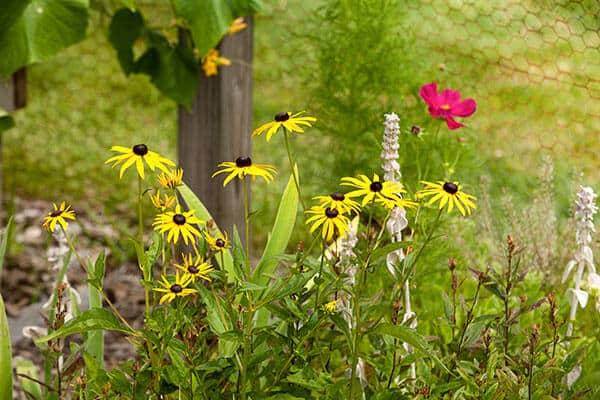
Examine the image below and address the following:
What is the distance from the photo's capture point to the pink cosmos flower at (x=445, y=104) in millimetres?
1502

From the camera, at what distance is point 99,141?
395 cm

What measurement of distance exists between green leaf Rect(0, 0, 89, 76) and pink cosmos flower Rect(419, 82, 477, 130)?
3.45 ft

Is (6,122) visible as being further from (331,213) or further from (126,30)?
(331,213)

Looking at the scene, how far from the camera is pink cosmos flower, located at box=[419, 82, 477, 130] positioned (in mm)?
1502

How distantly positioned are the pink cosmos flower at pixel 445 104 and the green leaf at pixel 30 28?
1.05 meters

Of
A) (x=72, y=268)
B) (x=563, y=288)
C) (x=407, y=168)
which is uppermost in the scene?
(x=407, y=168)

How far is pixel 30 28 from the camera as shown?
2.16 m

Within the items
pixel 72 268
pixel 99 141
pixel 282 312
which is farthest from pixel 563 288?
pixel 99 141

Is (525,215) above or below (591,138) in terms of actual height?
below

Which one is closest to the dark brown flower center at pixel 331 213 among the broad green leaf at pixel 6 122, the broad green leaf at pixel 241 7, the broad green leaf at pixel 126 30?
the broad green leaf at pixel 241 7

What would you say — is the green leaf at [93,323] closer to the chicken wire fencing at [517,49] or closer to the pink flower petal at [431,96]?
the pink flower petal at [431,96]

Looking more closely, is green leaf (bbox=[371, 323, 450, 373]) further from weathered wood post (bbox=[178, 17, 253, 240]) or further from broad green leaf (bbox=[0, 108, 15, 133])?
broad green leaf (bbox=[0, 108, 15, 133])

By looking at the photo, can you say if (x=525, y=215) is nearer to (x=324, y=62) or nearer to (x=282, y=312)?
(x=324, y=62)

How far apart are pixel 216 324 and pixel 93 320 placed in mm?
177
